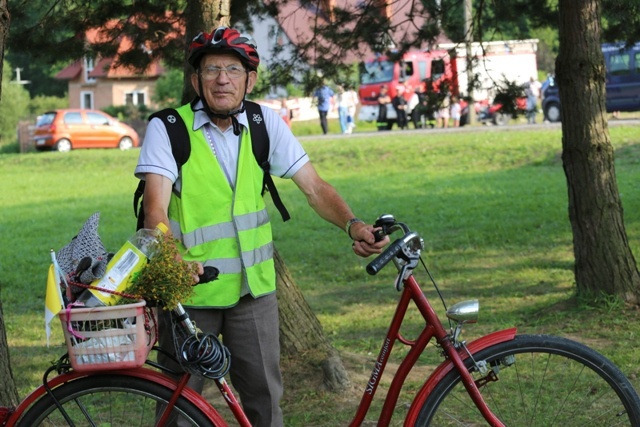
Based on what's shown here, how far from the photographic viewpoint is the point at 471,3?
11.5 m

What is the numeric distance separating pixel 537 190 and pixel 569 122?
984 centimetres

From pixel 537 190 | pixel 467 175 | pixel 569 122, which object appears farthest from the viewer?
pixel 467 175

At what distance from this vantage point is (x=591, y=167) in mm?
7977

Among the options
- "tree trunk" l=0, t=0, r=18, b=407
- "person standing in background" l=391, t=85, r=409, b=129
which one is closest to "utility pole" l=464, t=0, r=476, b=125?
"tree trunk" l=0, t=0, r=18, b=407

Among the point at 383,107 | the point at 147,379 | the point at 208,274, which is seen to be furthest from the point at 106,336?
the point at 383,107

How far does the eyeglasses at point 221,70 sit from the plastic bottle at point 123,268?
0.75 metres

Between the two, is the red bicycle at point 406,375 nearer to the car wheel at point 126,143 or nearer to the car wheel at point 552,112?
the car wheel at point 552,112

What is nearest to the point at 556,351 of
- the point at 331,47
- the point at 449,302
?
the point at 449,302

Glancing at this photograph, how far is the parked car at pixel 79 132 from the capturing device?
36.2 m

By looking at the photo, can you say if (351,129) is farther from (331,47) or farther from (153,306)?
(153,306)

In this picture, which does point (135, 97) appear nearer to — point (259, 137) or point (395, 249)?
point (259, 137)

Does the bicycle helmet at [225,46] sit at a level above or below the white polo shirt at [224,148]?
above

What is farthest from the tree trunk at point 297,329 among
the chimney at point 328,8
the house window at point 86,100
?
the house window at point 86,100

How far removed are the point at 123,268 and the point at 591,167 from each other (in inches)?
205
